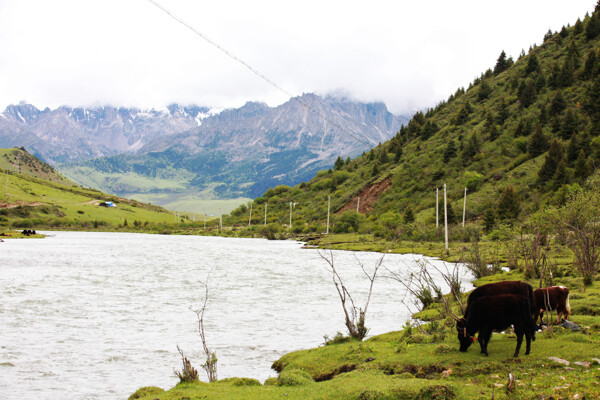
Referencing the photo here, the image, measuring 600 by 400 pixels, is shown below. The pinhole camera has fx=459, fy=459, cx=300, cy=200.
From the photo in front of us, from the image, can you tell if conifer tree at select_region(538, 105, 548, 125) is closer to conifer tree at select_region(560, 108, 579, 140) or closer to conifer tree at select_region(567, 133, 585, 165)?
conifer tree at select_region(560, 108, 579, 140)

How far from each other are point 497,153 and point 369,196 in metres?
36.9

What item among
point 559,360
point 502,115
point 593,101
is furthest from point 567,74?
point 559,360


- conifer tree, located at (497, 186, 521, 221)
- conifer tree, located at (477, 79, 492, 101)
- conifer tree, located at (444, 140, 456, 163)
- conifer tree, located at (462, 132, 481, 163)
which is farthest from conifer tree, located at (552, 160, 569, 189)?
conifer tree, located at (477, 79, 492, 101)

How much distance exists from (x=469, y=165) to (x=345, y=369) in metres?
101

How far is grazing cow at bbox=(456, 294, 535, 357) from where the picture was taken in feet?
36.4

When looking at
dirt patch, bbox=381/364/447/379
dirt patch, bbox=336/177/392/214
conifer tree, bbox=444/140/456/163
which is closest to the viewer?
dirt patch, bbox=381/364/447/379

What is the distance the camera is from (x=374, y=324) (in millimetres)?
21609

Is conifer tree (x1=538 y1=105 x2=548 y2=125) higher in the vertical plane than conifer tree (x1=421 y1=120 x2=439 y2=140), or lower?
lower

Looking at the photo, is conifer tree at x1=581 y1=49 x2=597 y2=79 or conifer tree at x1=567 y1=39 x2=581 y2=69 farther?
conifer tree at x1=567 y1=39 x2=581 y2=69

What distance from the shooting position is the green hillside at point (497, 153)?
3078 inches

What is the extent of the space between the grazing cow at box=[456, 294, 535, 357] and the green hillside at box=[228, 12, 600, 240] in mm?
51237

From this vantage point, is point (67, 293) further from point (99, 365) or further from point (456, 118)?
point (456, 118)

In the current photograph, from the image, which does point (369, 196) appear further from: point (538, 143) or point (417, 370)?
point (417, 370)

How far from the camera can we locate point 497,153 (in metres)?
103
